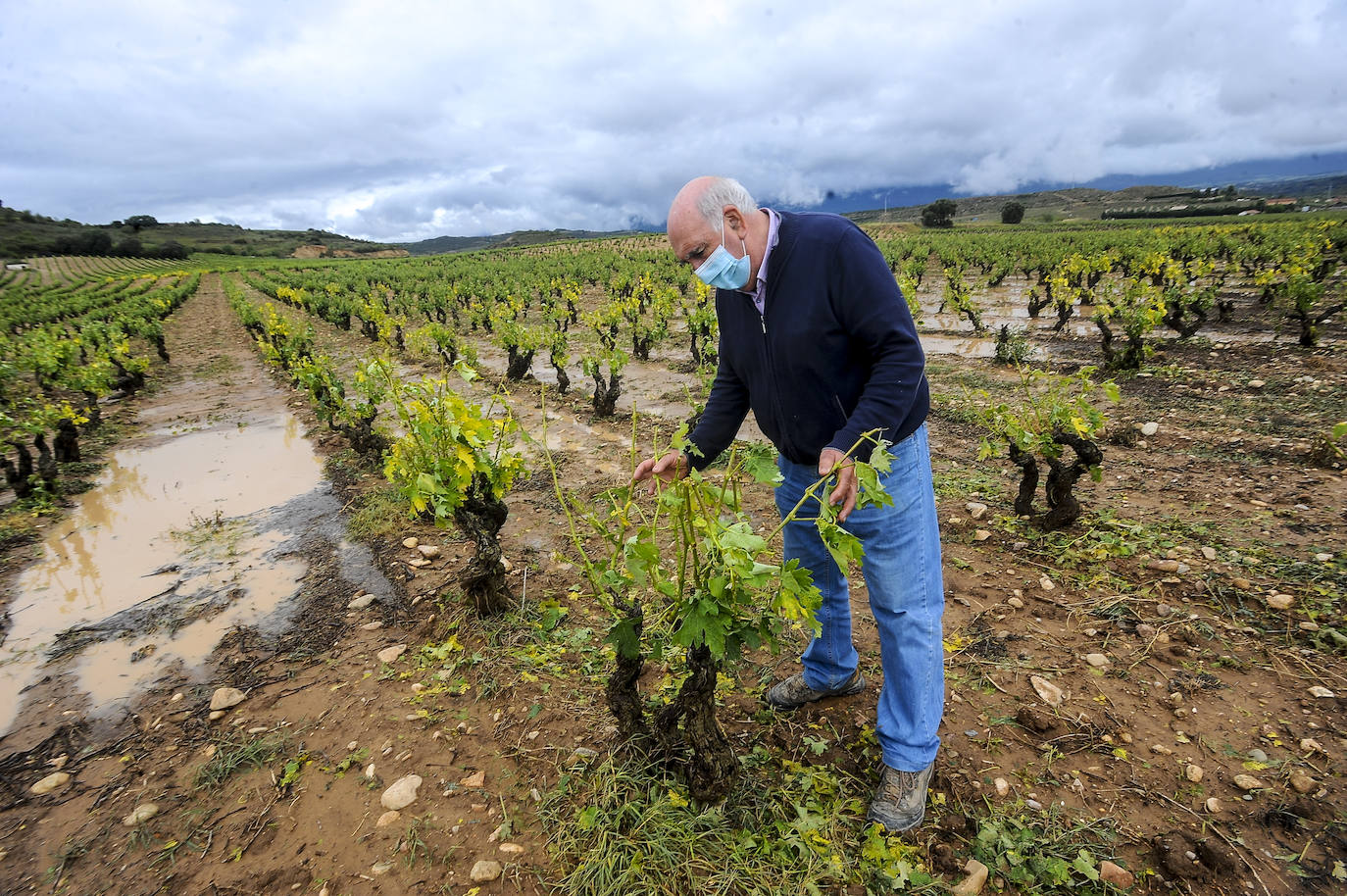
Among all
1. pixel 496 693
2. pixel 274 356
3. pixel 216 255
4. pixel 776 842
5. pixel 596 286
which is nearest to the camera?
pixel 776 842

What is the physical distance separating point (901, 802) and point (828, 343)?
Result: 76.1 inches

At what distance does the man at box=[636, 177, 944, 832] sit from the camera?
2086mm

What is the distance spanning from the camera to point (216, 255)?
87.2 metres

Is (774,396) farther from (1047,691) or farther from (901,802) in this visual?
(1047,691)

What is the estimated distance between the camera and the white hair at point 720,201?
7.31ft

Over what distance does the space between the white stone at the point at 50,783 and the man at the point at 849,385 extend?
3.46 meters

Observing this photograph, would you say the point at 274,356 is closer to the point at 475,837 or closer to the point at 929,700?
the point at 475,837

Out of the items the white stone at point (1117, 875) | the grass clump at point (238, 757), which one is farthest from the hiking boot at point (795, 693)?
the grass clump at point (238, 757)

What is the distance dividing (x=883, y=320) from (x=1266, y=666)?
3.02 m

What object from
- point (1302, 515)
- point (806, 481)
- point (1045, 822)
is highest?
point (806, 481)

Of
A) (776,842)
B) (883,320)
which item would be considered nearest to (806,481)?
(883,320)

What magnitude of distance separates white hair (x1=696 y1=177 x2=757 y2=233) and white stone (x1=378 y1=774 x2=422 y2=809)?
2.85 meters

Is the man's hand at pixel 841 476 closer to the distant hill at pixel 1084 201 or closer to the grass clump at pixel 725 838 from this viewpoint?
the grass clump at pixel 725 838

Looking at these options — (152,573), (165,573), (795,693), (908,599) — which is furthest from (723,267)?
(152,573)
